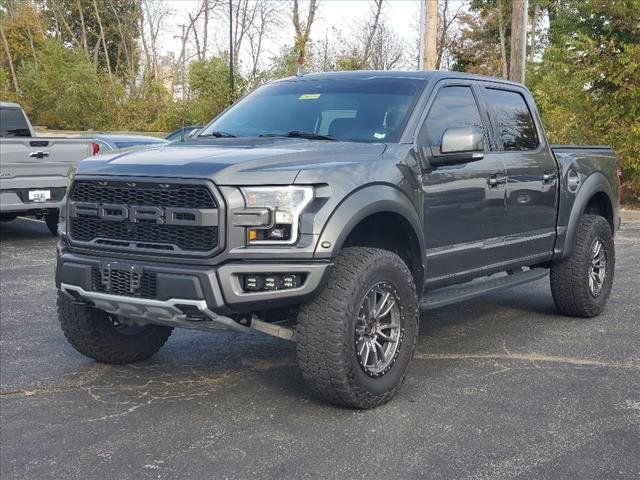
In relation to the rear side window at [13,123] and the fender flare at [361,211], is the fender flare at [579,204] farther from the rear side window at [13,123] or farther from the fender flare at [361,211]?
the rear side window at [13,123]

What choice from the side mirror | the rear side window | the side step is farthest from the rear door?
the rear side window

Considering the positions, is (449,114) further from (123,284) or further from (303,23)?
(303,23)

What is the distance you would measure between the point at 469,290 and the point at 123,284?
243cm

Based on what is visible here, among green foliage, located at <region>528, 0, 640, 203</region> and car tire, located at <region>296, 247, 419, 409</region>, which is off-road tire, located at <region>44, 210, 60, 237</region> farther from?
green foliage, located at <region>528, 0, 640, 203</region>

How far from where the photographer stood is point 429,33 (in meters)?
20.1

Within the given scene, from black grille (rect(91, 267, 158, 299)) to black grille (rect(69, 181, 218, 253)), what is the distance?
0.51 ft

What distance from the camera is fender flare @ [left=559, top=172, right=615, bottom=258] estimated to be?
675cm

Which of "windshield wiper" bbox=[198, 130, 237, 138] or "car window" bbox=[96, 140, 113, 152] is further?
"car window" bbox=[96, 140, 113, 152]

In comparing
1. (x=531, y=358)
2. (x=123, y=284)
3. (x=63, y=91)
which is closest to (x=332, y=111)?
(x=123, y=284)

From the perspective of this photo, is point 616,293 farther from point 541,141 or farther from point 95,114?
point 95,114

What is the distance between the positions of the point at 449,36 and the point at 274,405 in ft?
172

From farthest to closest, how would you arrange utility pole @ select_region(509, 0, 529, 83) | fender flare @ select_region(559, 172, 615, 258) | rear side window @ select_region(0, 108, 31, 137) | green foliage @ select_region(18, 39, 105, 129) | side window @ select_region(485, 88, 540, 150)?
green foliage @ select_region(18, 39, 105, 129) < utility pole @ select_region(509, 0, 529, 83) < rear side window @ select_region(0, 108, 31, 137) < fender flare @ select_region(559, 172, 615, 258) < side window @ select_region(485, 88, 540, 150)

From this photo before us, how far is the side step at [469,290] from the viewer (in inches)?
205

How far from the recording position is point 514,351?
5.89m
